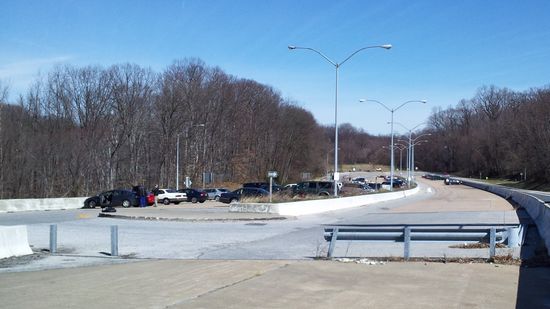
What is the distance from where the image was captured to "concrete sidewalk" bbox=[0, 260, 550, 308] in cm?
828

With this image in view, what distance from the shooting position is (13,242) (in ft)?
51.7

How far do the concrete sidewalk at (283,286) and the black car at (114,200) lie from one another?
3544 centimetres

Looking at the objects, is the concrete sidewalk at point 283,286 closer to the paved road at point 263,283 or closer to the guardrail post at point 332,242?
the paved road at point 263,283

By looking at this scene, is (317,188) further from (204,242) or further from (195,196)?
(204,242)

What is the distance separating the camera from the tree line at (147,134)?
63.5 m

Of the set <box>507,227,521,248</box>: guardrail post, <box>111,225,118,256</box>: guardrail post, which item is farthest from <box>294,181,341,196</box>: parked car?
<box>507,227,521,248</box>: guardrail post

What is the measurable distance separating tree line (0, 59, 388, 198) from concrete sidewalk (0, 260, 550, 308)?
52080mm

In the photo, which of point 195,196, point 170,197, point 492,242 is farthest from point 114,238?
point 195,196

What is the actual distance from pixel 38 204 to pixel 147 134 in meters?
39.7

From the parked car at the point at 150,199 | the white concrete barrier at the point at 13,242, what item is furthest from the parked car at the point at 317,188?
the white concrete barrier at the point at 13,242

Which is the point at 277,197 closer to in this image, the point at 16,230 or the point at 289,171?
the point at 16,230

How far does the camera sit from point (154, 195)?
5025 cm

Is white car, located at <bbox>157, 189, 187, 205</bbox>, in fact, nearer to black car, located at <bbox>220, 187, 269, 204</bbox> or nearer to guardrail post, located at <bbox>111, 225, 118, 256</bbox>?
black car, located at <bbox>220, 187, 269, 204</bbox>

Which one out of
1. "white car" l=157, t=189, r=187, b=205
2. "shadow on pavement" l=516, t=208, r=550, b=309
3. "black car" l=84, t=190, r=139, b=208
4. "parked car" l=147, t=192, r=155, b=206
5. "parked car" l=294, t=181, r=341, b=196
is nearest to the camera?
"shadow on pavement" l=516, t=208, r=550, b=309
